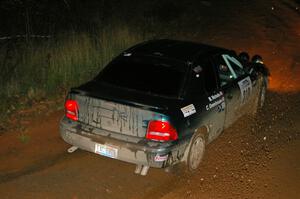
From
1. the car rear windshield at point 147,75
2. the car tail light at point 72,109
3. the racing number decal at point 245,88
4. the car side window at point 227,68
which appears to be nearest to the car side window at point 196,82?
the car rear windshield at point 147,75

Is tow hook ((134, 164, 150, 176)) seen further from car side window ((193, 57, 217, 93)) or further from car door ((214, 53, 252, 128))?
car door ((214, 53, 252, 128))

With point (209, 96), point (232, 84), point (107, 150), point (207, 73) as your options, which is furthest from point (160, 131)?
point (232, 84)

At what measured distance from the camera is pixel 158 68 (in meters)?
6.02

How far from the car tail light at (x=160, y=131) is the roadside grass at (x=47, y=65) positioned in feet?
10.9

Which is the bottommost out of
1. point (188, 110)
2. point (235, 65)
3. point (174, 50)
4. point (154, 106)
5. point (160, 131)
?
point (160, 131)

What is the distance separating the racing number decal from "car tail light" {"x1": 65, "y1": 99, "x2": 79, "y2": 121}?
2.75 meters

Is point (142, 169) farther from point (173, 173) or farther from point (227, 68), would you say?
point (227, 68)

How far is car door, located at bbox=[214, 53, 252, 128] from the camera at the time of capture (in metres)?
6.69

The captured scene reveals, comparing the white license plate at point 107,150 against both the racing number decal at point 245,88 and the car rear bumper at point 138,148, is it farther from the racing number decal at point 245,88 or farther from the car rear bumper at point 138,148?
the racing number decal at point 245,88

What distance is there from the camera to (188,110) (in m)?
5.64

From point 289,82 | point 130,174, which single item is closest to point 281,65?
point 289,82

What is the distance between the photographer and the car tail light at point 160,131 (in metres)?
5.30

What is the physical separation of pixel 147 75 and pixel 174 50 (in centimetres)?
75

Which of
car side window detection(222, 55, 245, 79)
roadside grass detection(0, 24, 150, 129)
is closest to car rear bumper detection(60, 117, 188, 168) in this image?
car side window detection(222, 55, 245, 79)
